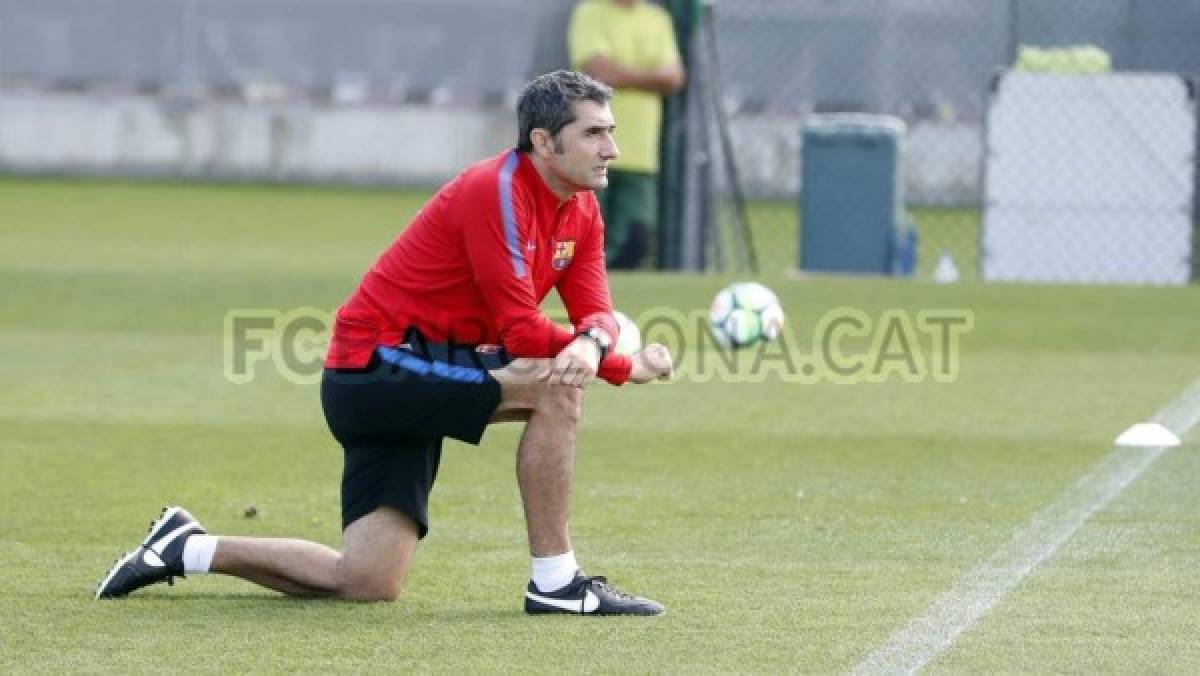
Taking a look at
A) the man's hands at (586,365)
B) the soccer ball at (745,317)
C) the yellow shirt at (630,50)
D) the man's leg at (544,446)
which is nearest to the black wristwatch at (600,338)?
the man's hands at (586,365)

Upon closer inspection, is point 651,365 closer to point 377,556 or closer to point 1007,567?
point 377,556

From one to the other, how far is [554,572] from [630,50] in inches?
436

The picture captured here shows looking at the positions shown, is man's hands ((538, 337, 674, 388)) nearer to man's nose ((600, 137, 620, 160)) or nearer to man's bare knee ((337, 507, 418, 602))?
man's nose ((600, 137, 620, 160))

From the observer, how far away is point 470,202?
6.92 meters

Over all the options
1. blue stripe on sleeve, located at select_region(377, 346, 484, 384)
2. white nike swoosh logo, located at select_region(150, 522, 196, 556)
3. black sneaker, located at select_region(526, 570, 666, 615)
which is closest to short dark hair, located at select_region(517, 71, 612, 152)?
blue stripe on sleeve, located at select_region(377, 346, 484, 384)

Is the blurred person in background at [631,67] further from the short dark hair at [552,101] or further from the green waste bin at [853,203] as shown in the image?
the short dark hair at [552,101]

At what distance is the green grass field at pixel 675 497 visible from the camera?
6.47 m

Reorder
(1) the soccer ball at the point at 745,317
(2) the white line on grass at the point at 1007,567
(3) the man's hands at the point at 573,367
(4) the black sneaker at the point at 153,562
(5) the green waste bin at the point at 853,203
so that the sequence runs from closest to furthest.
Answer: (2) the white line on grass at the point at 1007,567 < (3) the man's hands at the point at 573,367 < (4) the black sneaker at the point at 153,562 < (1) the soccer ball at the point at 745,317 < (5) the green waste bin at the point at 853,203

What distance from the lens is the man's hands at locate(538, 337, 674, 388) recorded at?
678 centimetres

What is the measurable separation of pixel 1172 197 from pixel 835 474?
8825 mm

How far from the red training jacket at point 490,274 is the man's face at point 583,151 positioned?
12 centimetres

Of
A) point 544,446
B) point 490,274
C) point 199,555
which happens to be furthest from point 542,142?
point 199,555

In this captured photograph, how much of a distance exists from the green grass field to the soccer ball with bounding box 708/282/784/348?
0.75 meters

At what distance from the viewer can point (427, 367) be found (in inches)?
276
